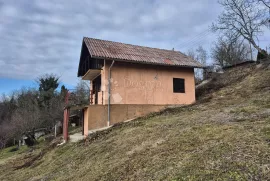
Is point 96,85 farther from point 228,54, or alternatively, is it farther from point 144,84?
point 228,54

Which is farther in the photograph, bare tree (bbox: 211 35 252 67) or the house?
bare tree (bbox: 211 35 252 67)

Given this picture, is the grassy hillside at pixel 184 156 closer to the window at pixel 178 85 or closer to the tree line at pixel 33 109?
the window at pixel 178 85

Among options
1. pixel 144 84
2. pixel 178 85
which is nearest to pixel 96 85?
pixel 144 84

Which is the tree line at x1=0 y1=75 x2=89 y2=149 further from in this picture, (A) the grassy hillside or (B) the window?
(A) the grassy hillside

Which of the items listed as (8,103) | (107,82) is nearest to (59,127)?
(107,82)

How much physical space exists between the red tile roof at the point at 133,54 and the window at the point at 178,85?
1.04 m

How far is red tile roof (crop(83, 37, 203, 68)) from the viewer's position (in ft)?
45.1

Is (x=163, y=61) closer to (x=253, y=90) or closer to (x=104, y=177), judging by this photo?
(x=253, y=90)

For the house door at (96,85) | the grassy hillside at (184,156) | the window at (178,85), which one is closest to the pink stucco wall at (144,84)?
the window at (178,85)

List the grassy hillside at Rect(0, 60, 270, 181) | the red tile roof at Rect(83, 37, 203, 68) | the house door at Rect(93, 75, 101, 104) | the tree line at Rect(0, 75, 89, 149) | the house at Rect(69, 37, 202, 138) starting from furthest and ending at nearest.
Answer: the tree line at Rect(0, 75, 89, 149) → the house door at Rect(93, 75, 101, 104) → the red tile roof at Rect(83, 37, 203, 68) → the house at Rect(69, 37, 202, 138) → the grassy hillside at Rect(0, 60, 270, 181)

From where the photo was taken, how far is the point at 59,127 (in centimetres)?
2503

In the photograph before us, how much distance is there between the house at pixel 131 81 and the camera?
13.4 metres

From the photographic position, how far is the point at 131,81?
14.3 m

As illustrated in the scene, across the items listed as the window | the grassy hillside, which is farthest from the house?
the grassy hillside
